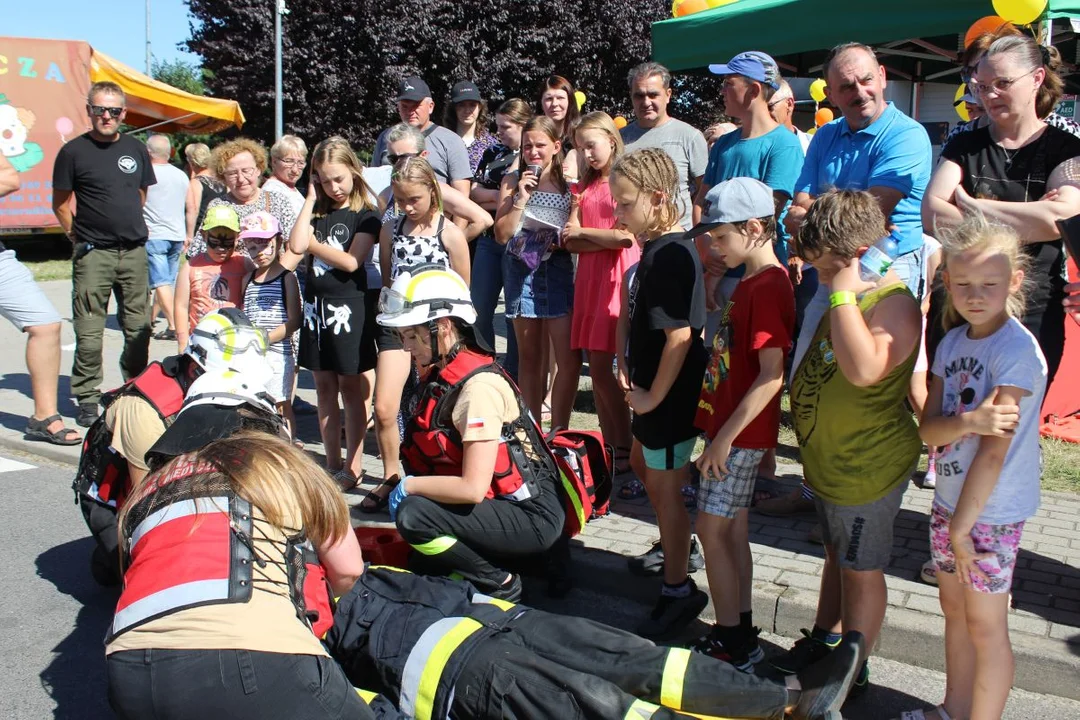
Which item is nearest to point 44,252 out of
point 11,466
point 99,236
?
point 99,236

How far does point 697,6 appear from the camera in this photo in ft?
26.9

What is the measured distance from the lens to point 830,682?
2697mm

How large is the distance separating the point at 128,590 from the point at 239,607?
0.96 feet

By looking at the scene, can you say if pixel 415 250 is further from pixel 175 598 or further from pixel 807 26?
pixel 807 26

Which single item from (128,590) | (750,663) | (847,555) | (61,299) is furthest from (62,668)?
(61,299)

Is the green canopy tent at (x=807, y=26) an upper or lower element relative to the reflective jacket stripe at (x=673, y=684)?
upper

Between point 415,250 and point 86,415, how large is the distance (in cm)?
333

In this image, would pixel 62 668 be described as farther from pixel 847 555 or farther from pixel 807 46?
pixel 807 46

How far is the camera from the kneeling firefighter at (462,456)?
3527mm

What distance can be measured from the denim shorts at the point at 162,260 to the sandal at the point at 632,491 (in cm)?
652

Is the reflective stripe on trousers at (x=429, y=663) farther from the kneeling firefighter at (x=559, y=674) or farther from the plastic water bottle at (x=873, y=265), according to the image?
the plastic water bottle at (x=873, y=265)

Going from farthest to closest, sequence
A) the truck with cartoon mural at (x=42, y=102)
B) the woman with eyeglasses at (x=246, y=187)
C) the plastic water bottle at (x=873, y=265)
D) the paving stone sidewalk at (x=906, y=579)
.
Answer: the truck with cartoon mural at (x=42, y=102)
the woman with eyeglasses at (x=246, y=187)
the paving stone sidewalk at (x=906, y=579)
the plastic water bottle at (x=873, y=265)

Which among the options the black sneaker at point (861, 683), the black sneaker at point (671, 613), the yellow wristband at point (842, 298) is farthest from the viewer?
the black sneaker at point (671, 613)

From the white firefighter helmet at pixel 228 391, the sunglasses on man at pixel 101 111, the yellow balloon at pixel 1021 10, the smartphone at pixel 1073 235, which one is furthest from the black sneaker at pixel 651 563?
the sunglasses on man at pixel 101 111
